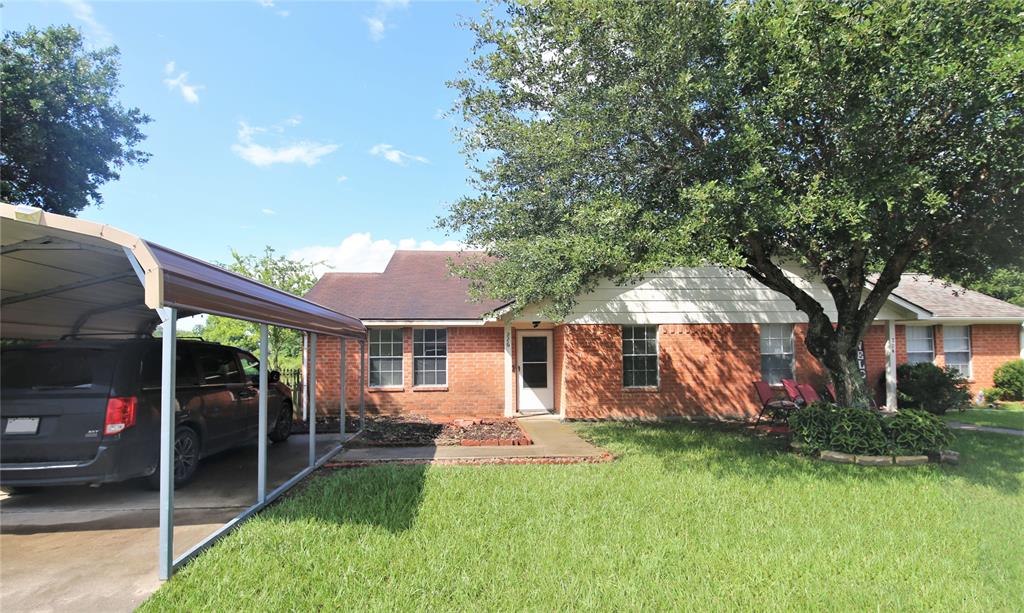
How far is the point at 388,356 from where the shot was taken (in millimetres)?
14070

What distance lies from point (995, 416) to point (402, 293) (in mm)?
15905

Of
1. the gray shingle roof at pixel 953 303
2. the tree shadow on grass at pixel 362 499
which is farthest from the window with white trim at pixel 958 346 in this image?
the tree shadow on grass at pixel 362 499

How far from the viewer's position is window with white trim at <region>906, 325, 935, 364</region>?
16.5 meters

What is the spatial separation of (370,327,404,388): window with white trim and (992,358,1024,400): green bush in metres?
17.9

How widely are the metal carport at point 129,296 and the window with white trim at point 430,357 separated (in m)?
4.58

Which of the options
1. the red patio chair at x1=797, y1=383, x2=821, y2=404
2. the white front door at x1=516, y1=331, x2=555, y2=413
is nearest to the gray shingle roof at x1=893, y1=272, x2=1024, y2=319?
the red patio chair at x1=797, y1=383, x2=821, y2=404

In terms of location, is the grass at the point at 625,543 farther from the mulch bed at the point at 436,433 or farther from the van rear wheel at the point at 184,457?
the mulch bed at the point at 436,433

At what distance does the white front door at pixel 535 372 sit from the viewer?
1441cm

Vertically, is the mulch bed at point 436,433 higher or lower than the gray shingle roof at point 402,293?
lower

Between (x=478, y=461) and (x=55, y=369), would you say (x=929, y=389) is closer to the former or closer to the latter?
(x=478, y=461)

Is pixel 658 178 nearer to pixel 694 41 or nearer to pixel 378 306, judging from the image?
pixel 694 41

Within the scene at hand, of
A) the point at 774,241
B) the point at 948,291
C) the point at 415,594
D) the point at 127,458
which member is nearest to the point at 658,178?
the point at 774,241

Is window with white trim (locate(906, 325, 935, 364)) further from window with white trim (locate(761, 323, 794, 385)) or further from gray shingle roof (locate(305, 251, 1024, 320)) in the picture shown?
window with white trim (locate(761, 323, 794, 385))

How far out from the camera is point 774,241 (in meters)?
8.48
